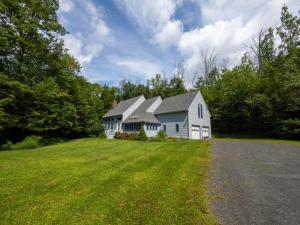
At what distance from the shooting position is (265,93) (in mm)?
31578

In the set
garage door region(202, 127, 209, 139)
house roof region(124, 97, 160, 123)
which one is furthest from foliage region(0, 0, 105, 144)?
garage door region(202, 127, 209, 139)

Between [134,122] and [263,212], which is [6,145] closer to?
[134,122]

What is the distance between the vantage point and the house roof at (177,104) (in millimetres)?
27453

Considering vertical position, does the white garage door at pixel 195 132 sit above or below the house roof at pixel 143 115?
below

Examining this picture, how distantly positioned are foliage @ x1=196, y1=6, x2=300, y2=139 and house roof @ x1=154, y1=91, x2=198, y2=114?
10.5 meters

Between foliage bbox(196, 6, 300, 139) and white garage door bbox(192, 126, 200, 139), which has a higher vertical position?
foliage bbox(196, 6, 300, 139)

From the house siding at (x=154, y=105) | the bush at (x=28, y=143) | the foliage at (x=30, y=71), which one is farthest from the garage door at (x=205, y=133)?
the bush at (x=28, y=143)

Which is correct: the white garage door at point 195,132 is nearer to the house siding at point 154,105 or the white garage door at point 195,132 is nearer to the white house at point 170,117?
the white house at point 170,117

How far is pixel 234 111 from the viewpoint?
118 ft

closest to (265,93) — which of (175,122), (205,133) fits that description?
(205,133)

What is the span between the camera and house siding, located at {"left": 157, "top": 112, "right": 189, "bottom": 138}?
26.6 m

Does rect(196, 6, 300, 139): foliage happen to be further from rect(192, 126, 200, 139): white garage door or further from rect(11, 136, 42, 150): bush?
rect(11, 136, 42, 150): bush

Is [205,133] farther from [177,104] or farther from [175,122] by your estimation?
[177,104]

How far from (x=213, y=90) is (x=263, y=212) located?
40283 millimetres
